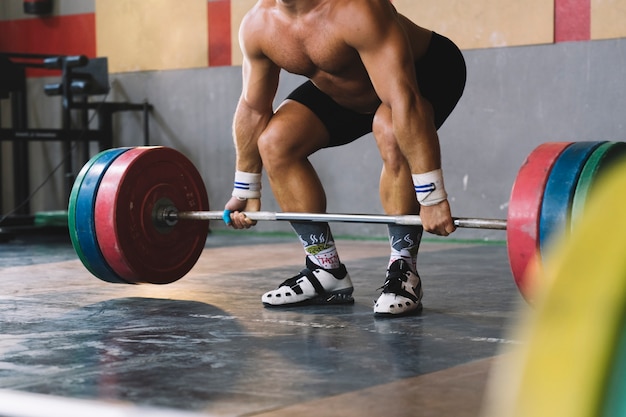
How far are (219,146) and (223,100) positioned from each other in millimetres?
314

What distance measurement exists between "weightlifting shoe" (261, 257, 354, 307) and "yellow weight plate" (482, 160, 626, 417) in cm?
228

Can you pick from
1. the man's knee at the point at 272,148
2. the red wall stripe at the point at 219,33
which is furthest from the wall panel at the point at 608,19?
the man's knee at the point at 272,148

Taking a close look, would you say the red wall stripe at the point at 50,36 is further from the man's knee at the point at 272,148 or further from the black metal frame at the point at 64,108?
the man's knee at the point at 272,148

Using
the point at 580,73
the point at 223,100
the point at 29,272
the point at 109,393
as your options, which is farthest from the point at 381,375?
the point at 223,100

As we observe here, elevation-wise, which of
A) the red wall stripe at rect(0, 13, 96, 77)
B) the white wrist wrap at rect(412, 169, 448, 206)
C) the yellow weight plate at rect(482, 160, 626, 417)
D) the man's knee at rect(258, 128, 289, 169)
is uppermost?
the red wall stripe at rect(0, 13, 96, 77)

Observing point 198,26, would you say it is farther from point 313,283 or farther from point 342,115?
point 313,283

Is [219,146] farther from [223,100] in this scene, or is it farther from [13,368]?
[13,368]

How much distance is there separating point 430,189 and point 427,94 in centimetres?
44

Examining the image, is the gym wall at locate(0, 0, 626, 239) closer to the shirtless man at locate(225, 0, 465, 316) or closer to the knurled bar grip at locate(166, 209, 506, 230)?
the shirtless man at locate(225, 0, 465, 316)

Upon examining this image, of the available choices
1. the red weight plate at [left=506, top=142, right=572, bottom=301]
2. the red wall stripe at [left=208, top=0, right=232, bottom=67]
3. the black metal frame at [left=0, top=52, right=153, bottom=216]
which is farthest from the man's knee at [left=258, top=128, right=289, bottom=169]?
the red wall stripe at [left=208, top=0, right=232, bottom=67]

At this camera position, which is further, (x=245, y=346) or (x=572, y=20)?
(x=572, y=20)

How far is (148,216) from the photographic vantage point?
2.94 metres

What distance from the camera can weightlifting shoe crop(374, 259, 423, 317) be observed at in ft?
8.18

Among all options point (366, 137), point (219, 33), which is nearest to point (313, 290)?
point (366, 137)
